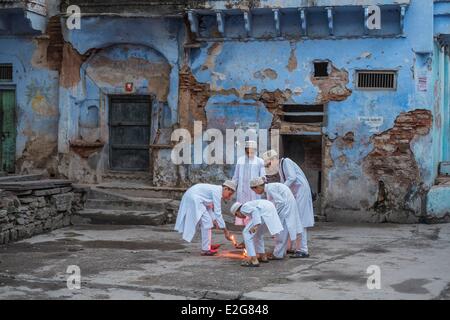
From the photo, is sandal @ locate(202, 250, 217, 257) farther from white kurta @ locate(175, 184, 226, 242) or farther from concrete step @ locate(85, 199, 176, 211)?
concrete step @ locate(85, 199, 176, 211)

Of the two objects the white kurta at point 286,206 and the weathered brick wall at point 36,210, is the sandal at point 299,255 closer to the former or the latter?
the white kurta at point 286,206

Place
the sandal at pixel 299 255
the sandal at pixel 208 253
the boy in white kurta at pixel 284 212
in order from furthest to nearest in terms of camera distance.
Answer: the sandal at pixel 208 253, the sandal at pixel 299 255, the boy in white kurta at pixel 284 212

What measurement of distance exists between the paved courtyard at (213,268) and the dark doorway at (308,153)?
7.43 feet

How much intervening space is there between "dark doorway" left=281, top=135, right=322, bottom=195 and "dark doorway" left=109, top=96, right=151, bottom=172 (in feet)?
9.98

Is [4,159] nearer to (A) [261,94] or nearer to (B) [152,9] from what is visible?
(B) [152,9]

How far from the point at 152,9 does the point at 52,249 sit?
591 centimetres

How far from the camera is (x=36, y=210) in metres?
13.0

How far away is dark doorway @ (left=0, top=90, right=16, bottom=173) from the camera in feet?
53.4

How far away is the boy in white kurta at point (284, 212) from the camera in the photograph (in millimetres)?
10156

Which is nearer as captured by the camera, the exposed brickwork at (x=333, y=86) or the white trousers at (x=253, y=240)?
the white trousers at (x=253, y=240)

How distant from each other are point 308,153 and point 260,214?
234 inches

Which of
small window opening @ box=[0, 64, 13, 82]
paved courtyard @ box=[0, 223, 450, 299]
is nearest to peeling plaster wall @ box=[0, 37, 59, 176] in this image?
small window opening @ box=[0, 64, 13, 82]

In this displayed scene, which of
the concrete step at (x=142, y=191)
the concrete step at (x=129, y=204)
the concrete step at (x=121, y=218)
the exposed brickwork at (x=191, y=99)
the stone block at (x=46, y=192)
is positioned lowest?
the concrete step at (x=121, y=218)

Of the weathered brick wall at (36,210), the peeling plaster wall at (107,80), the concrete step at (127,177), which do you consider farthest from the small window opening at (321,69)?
the weathered brick wall at (36,210)
